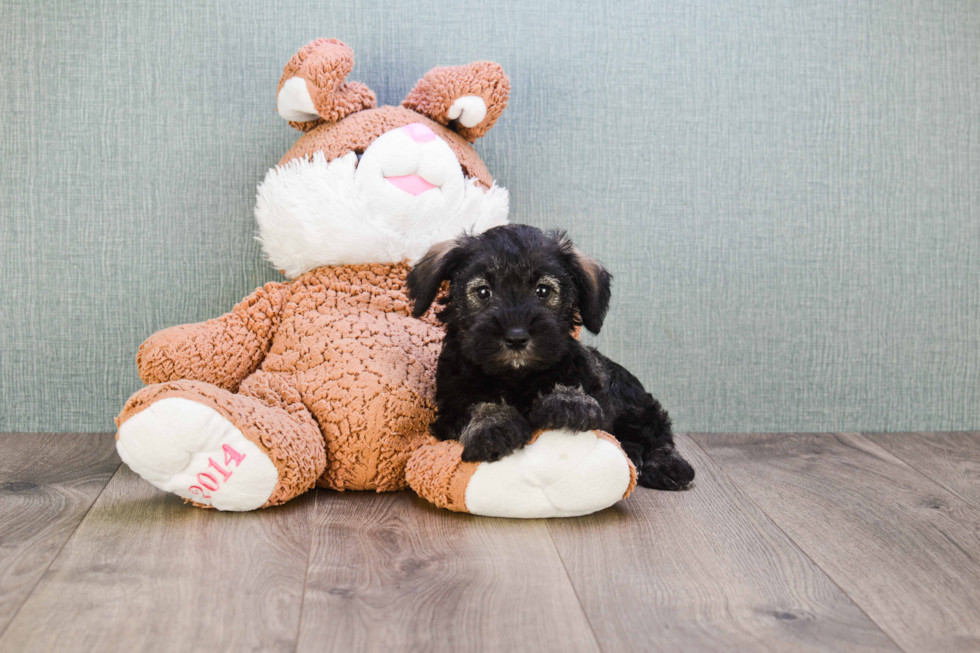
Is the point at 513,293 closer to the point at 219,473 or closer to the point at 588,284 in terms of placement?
the point at 588,284

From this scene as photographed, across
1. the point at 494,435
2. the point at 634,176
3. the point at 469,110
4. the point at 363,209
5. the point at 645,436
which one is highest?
the point at 469,110

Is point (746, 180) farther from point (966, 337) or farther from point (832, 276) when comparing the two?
point (966, 337)

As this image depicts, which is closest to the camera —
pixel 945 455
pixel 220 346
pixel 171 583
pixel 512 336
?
pixel 171 583

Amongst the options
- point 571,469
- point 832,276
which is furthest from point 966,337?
point 571,469

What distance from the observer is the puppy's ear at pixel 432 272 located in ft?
6.08

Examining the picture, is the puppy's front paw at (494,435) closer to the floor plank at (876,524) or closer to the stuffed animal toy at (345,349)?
the stuffed animal toy at (345,349)

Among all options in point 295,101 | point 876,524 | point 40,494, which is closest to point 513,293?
point 295,101

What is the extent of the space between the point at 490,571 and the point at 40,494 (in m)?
1.15

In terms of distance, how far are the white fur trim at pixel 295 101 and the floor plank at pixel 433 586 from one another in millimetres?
1024

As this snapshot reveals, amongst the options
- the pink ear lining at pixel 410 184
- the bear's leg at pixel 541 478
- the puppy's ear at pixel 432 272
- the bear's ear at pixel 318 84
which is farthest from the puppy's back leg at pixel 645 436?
the bear's ear at pixel 318 84

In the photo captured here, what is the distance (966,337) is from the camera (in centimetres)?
274

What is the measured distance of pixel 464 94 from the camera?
2.23m

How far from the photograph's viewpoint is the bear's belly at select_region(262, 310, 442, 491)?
1943 mm

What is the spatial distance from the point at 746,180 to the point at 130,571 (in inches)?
80.9
